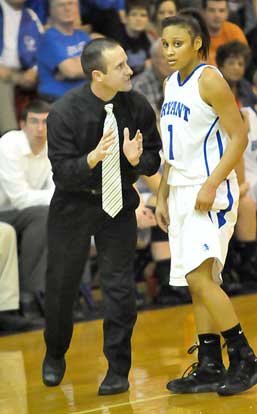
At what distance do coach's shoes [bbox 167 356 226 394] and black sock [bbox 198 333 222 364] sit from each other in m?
0.02

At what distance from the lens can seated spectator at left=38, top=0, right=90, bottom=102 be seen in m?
8.80

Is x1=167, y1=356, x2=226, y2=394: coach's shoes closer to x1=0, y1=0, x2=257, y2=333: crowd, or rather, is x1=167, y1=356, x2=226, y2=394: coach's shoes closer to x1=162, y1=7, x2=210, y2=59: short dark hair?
x1=162, y1=7, x2=210, y2=59: short dark hair

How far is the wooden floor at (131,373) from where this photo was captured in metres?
5.30

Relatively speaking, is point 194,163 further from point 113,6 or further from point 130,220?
point 113,6

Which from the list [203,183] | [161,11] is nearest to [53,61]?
[161,11]

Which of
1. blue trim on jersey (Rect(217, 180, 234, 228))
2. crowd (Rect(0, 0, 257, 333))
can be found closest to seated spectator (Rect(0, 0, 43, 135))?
crowd (Rect(0, 0, 257, 333))

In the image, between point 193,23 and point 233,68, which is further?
point 233,68

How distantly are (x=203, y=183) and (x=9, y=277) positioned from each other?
101 inches

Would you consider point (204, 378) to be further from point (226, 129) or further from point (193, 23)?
point (193, 23)

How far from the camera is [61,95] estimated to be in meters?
8.78

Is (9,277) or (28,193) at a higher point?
(28,193)

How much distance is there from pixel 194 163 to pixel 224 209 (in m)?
0.26

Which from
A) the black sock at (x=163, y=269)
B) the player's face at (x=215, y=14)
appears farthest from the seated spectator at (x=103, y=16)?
the black sock at (x=163, y=269)

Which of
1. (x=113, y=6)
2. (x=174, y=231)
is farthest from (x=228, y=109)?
(x=113, y=6)
